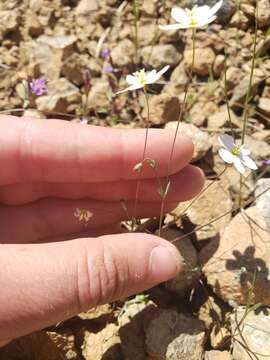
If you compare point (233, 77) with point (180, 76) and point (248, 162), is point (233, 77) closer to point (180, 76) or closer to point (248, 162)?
point (180, 76)

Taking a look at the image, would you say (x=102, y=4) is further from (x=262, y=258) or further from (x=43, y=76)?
(x=262, y=258)

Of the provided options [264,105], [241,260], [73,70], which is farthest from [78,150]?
[264,105]

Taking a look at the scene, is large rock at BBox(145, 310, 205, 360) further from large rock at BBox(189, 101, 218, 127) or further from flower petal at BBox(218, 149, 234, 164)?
large rock at BBox(189, 101, 218, 127)

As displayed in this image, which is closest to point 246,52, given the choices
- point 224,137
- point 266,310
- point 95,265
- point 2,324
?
point 224,137

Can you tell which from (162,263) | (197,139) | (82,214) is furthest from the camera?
(197,139)

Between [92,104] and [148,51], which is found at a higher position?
[148,51]

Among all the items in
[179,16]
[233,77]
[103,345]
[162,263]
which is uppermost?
[179,16]
